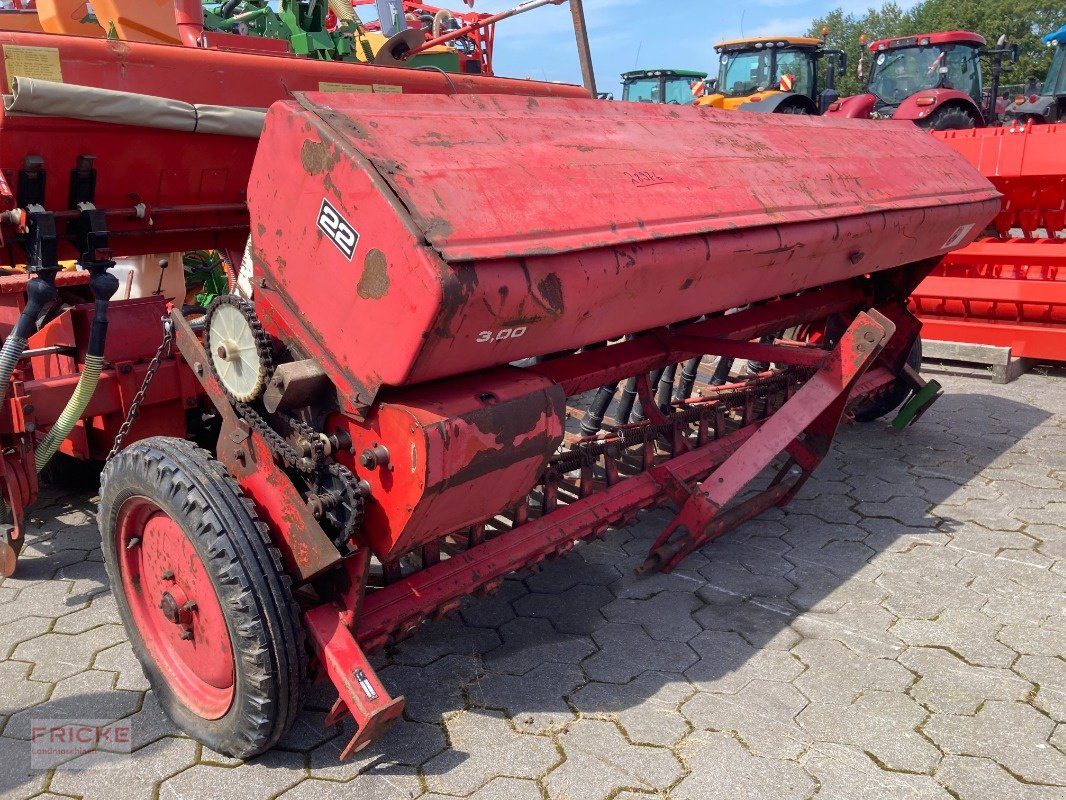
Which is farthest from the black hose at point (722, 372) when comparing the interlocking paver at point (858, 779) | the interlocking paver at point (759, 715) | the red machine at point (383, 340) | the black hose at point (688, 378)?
the interlocking paver at point (858, 779)

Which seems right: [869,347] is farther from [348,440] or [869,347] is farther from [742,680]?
[348,440]

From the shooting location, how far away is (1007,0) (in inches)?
1554

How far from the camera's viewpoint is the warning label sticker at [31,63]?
107 inches

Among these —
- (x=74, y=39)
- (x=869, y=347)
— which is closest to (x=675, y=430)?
(x=869, y=347)

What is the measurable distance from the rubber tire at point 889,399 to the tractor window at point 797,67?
9.03 metres

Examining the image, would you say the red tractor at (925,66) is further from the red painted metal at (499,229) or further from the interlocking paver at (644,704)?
the interlocking paver at (644,704)

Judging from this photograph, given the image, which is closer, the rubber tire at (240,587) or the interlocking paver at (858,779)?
the rubber tire at (240,587)

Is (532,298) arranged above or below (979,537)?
above

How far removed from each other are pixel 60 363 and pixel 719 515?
2.60m

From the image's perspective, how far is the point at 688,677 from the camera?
2.53m

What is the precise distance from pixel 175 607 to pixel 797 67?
12590 mm

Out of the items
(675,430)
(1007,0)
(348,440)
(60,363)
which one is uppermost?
(1007,0)

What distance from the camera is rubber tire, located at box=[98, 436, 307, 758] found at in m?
1.96

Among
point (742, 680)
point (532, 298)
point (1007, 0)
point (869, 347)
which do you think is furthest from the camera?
point (1007, 0)
